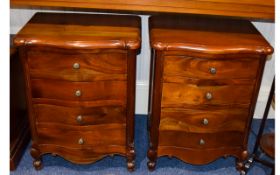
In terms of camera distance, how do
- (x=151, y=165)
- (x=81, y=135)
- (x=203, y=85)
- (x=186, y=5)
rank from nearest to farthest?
1. (x=186, y=5)
2. (x=203, y=85)
3. (x=81, y=135)
4. (x=151, y=165)

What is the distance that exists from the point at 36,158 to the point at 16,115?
279 millimetres

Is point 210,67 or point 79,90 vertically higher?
point 210,67

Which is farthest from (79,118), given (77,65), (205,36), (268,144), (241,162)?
(268,144)

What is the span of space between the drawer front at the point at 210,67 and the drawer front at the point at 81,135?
413 mm

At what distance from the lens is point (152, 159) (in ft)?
5.76

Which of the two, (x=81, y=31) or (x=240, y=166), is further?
(x=240, y=166)

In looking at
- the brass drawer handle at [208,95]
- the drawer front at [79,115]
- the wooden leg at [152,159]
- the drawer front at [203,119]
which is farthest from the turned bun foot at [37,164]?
the brass drawer handle at [208,95]

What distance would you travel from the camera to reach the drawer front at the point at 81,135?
5.43ft

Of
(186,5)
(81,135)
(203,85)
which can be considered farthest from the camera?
→ (81,135)

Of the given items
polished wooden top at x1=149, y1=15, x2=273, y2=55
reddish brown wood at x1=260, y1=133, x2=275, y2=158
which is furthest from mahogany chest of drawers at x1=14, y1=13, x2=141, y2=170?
reddish brown wood at x1=260, y1=133, x2=275, y2=158

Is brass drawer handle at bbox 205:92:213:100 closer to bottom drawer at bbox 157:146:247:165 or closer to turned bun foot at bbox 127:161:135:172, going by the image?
bottom drawer at bbox 157:146:247:165

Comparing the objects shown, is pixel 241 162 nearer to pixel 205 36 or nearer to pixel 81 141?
pixel 205 36

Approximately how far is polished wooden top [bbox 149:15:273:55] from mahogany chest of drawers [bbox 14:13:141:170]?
0.40 ft

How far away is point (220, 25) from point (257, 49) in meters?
0.29
